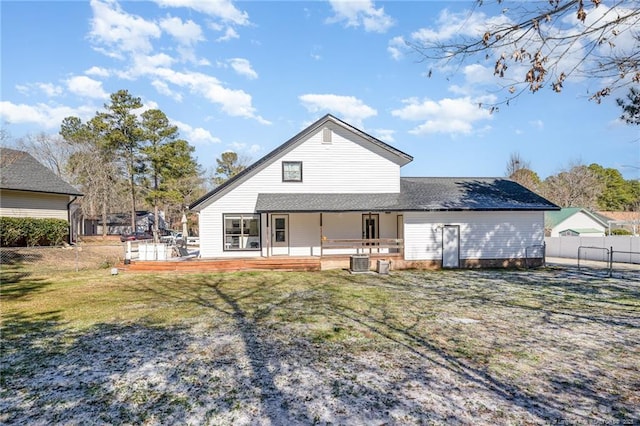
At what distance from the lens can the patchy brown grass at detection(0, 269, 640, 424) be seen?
155 inches

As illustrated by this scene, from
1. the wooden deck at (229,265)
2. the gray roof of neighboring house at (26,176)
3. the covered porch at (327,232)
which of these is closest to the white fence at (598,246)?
the covered porch at (327,232)

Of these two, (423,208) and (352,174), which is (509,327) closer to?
(423,208)

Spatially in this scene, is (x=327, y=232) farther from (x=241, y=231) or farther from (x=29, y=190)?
(x=29, y=190)

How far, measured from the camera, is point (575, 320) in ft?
24.7

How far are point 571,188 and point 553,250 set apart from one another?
25276mm

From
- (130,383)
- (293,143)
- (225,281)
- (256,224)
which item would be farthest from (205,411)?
(293,143)

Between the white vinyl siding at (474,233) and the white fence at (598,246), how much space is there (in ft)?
12.5

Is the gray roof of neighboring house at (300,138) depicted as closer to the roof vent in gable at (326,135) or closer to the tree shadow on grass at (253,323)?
the roof vent in gable at (326,135)

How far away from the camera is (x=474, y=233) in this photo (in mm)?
15797

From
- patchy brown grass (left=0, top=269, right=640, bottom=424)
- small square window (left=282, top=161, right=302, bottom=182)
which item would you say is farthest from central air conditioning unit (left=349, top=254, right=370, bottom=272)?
small square window (left=282, top=161, right=302, bottom=182)

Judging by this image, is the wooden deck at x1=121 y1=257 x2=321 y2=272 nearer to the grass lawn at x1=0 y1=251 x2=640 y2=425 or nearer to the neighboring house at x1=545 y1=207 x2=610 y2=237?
A: the grass lawn at x1=0 y1=251 x2=640 y2=425

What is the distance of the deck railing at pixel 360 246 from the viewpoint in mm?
15328

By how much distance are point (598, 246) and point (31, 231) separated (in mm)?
32370

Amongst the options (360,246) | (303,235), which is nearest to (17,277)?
(303,235)
